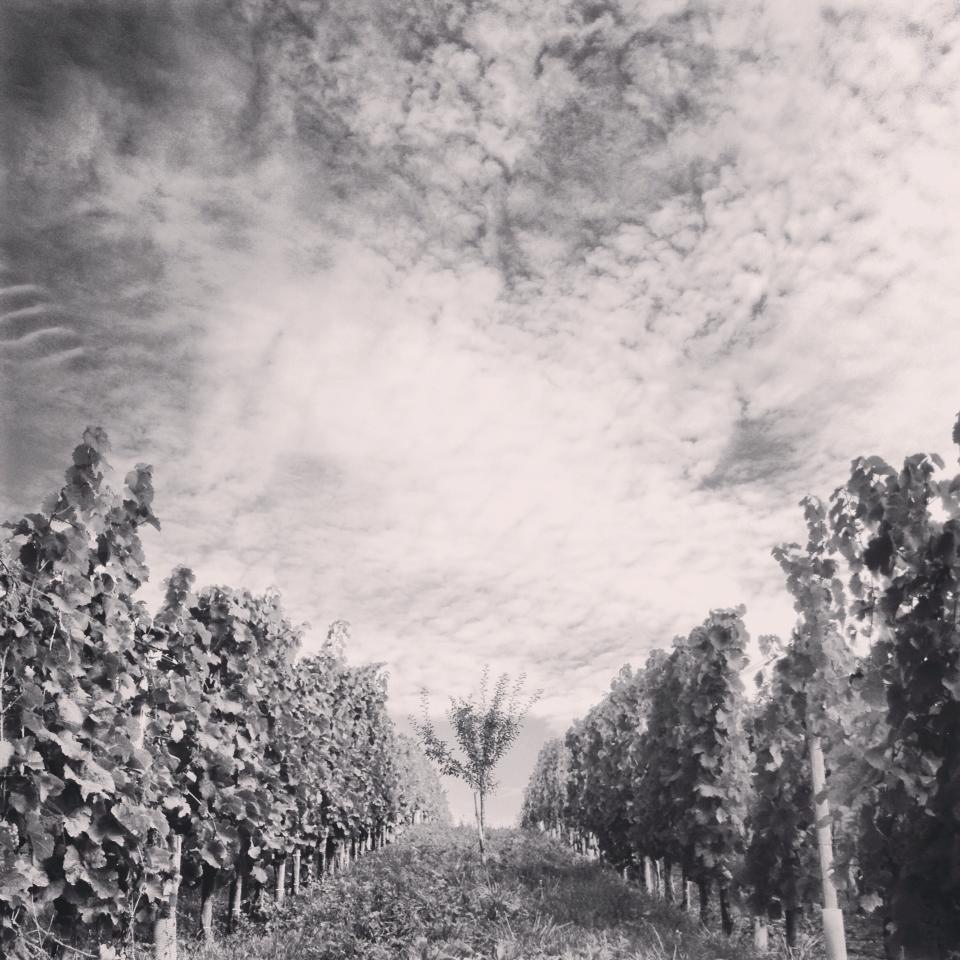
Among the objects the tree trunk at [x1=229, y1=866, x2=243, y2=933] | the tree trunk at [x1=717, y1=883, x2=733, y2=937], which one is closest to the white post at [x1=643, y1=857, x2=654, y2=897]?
the tree trunk at [x1=717, y1=883, x2=733, y2=937]

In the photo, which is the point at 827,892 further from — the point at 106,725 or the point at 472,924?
the point at 106,725

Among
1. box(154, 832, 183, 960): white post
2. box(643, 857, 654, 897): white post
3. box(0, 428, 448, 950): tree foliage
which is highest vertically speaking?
box(0, 428, 448, 950): tree foliage

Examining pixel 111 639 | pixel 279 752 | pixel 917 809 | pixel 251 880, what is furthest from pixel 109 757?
pixel 251 880

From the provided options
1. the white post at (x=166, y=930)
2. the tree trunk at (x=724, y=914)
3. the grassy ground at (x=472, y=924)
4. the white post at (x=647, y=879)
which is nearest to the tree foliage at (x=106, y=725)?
the white post at (x=166, y=930)

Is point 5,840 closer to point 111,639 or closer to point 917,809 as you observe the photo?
point 111,639

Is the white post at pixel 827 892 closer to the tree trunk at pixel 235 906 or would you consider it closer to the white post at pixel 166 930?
the white post at pixel 166 930

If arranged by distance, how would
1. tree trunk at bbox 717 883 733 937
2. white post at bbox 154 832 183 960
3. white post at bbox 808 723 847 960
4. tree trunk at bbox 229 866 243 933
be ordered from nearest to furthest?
white post at bbox 808 723 847 960
white post at bbox 154 832 183 960
tree trunk at bbox 717 883 733 937
tree trunk at bbox 229 866 243 933

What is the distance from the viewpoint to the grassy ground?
8.84 m

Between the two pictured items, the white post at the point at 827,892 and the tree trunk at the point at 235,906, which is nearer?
the white post at the point at 827,892

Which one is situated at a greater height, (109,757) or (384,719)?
(384,719)

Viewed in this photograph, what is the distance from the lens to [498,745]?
21016mm

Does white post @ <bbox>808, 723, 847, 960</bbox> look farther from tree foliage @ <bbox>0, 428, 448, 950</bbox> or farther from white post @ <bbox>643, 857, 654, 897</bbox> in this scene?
white post @ <bbox>643, 857, 654, 897</bbox>

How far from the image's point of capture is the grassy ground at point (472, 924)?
8.84 m

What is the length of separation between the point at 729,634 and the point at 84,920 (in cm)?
1057
